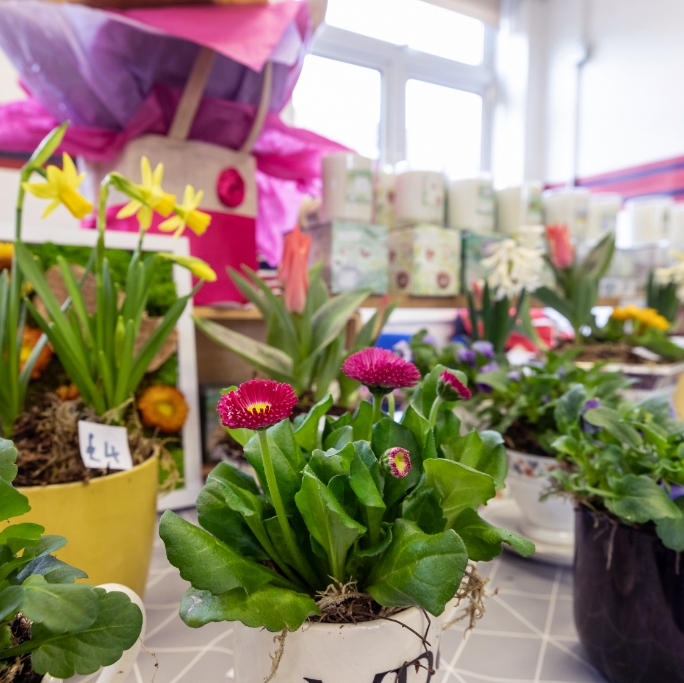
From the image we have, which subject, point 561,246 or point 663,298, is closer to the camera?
Result: point 561,246

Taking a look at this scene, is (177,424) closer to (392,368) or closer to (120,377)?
(120,377)

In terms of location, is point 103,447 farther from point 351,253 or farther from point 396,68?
point 396,68

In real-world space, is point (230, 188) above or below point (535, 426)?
above

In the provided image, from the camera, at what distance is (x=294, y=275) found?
59 cm

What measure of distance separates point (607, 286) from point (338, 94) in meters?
1.40

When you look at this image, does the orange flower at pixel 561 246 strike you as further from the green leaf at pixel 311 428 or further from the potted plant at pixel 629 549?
the green leaf at pixel 311 428

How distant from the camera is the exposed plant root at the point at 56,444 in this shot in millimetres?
385

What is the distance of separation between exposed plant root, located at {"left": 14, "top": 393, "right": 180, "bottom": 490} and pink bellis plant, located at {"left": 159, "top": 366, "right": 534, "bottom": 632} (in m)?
0.17

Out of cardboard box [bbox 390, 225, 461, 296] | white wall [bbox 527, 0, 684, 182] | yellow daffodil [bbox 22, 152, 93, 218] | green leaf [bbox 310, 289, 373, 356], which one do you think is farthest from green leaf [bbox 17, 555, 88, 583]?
white wall [bbox 527, 0, 684, 182]

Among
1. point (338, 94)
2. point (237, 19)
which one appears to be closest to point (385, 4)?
point (338, 94)

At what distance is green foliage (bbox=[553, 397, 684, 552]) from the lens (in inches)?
12.7

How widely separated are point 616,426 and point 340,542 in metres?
0.25

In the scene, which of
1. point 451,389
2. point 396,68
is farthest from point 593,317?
point 396,68

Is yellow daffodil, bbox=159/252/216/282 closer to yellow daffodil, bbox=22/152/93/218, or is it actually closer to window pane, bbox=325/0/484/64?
yellow daffodil, bbox=22/152/93/218
